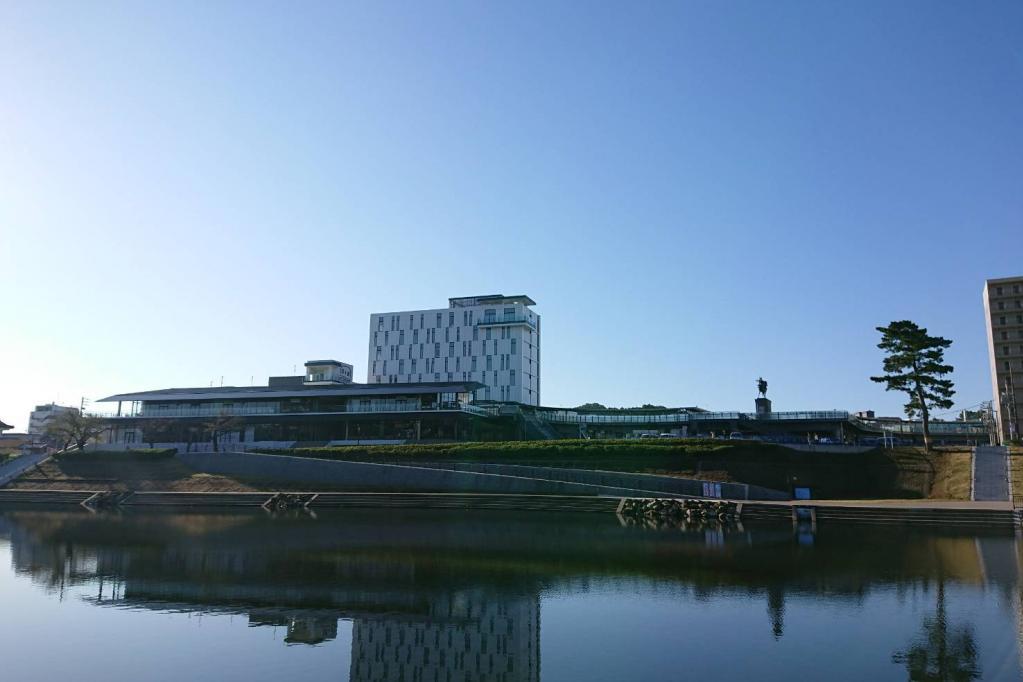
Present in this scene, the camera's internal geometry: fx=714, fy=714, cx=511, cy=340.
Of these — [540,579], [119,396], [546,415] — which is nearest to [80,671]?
[540,579]

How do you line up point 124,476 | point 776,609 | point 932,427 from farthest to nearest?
point 932,427
point 124,476
point 776,609

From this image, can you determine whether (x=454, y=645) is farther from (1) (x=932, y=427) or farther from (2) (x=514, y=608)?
(1) (x=932, y=427)

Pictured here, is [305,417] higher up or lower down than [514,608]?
higher up

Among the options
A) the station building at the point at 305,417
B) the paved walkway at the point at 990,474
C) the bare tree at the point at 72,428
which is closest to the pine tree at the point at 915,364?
the paved walkway at the point at 990,474

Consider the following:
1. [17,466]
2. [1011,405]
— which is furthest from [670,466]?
[1011,405]

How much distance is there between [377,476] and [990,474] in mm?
41830

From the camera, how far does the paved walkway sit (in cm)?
4406

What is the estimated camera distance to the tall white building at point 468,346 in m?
111

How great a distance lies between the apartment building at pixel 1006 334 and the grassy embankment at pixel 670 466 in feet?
171

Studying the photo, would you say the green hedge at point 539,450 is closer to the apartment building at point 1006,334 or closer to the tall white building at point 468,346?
the tall white building at point 468,346

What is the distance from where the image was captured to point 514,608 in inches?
705

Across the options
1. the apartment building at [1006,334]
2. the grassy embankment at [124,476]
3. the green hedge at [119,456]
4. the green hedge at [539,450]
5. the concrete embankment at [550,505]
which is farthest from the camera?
the apartment building at [1006,334]

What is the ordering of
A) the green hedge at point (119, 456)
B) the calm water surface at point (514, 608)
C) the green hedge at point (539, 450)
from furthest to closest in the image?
the green hedge at point (119, 456)
the green hedge at point (539, 450)
the calm water surface at point (514, 608)

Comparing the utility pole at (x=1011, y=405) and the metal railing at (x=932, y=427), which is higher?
the utility pole at (x=1011, y=405)
